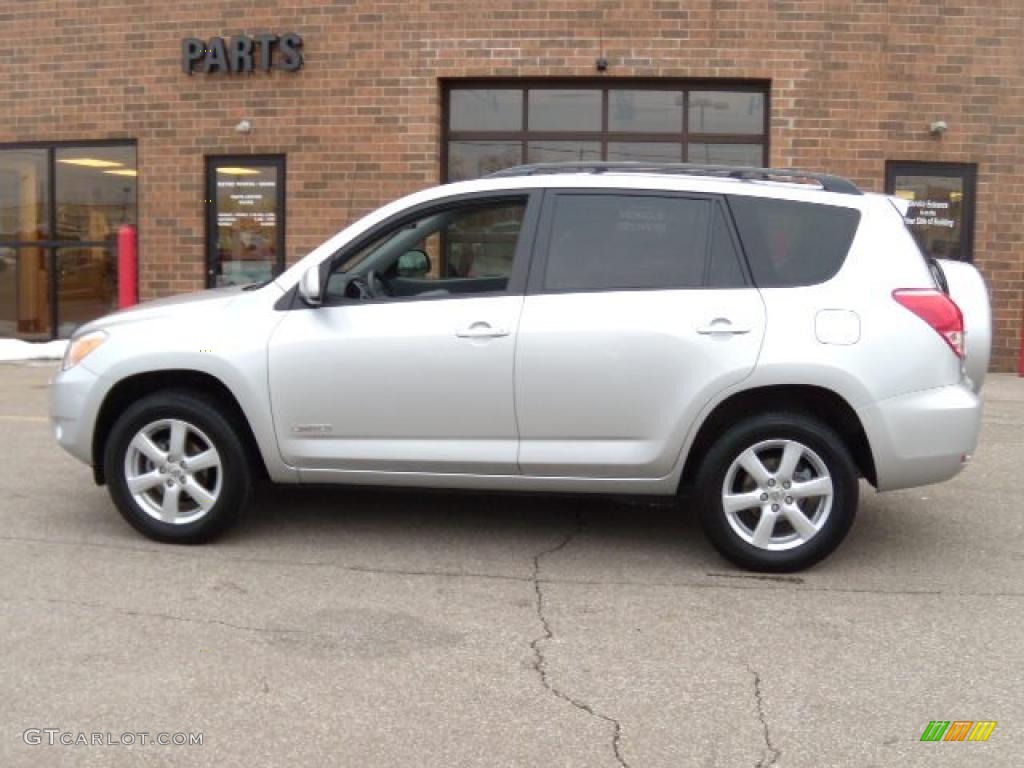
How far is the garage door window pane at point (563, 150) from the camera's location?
12.6 metres

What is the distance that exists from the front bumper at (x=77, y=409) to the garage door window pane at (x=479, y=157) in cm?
788

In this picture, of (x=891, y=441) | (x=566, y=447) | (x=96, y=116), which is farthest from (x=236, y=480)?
(x=96, y=116)

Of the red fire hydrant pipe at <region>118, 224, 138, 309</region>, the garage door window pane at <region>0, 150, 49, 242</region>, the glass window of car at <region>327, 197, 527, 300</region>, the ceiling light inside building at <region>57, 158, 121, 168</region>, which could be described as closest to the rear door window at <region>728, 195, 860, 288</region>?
the glass window of car at <region>327, 197, 527, 300</region>

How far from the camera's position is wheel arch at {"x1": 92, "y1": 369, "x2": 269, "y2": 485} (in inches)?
210

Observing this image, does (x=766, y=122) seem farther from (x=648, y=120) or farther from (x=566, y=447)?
(x=566, y=447)

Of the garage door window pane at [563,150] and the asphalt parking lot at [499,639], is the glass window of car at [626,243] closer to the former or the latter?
the asphalt parking lot at [499,639]

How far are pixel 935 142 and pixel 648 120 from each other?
3264 millimetres

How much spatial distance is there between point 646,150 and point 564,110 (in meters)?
1.08

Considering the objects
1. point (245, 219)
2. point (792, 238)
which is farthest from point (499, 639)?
point (245, 219)

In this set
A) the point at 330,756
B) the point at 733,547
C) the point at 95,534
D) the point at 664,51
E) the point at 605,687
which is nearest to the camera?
the point at 330,756

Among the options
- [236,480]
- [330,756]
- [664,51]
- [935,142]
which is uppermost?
[664,51]

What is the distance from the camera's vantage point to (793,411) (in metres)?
4.99

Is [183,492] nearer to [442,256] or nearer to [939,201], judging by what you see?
[442,256]

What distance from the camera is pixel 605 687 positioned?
3740mm
